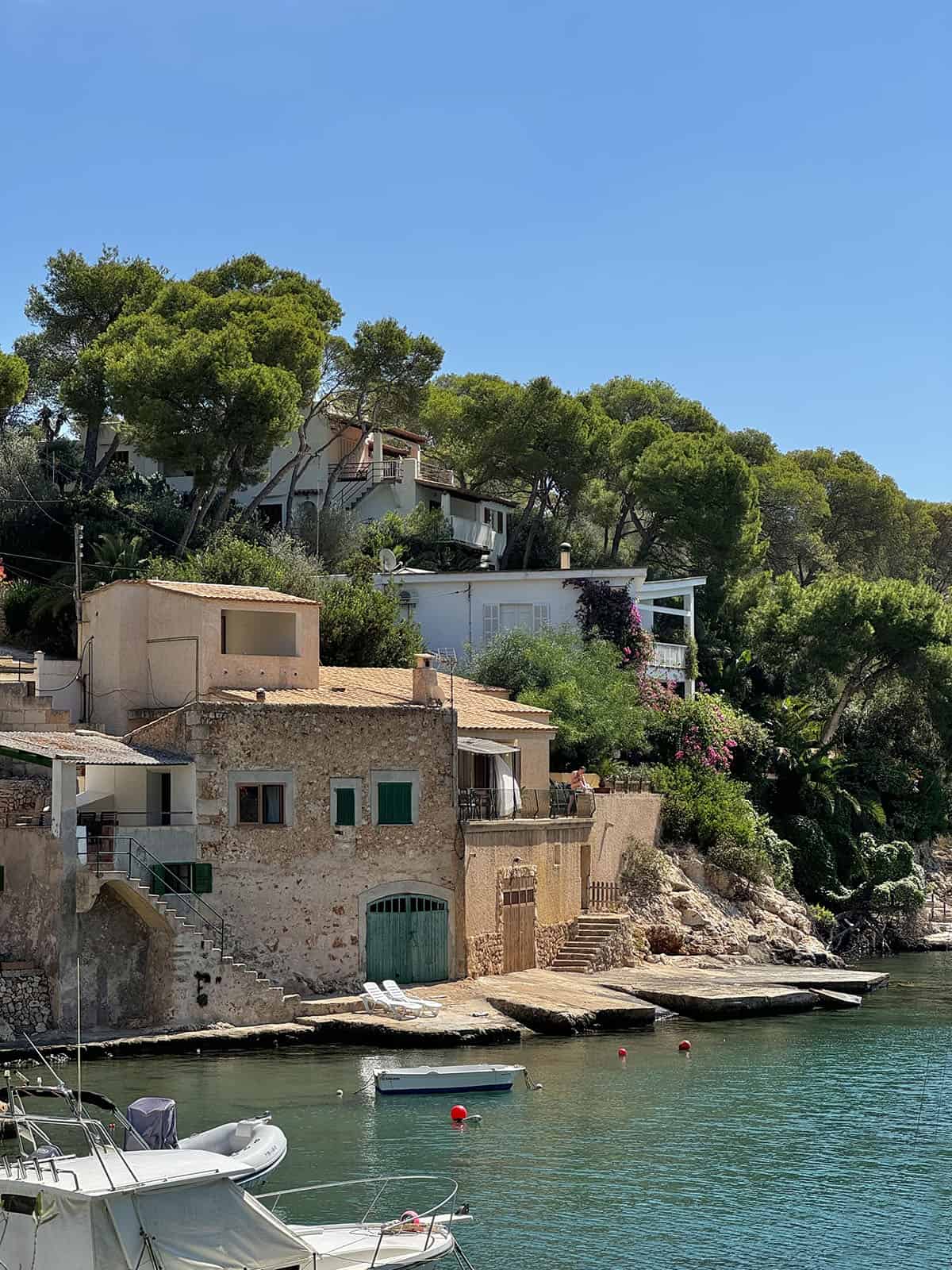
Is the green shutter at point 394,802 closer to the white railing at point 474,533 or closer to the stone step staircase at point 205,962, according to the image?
the stone step staircase at point 205,962

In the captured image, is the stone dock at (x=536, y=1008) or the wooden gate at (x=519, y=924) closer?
the stone dock at (x=536, y=1008)

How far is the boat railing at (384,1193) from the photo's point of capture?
65.7 feet

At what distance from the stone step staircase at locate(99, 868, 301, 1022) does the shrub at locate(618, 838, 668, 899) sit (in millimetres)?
13345

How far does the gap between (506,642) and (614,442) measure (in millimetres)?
18355

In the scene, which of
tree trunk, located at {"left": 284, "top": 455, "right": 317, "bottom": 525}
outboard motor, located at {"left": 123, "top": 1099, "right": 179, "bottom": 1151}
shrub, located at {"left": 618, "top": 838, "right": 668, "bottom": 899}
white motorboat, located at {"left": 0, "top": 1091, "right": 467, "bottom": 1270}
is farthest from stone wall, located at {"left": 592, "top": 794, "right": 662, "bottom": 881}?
white motorboat, located at {"left": 0, "top": 1091, "right": 467, "bottom": 1270}

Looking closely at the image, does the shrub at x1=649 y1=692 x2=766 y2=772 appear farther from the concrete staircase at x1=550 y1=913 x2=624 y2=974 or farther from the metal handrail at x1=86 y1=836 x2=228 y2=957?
the metal handrail at x1=86 y1=836 x2=228 y2=957

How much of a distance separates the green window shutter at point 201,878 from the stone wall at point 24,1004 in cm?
382

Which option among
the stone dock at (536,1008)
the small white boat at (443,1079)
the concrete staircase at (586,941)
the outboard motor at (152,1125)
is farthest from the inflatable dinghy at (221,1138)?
the concrete staircase at (586,941)

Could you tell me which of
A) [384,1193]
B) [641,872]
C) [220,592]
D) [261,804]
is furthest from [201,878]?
[641,872]

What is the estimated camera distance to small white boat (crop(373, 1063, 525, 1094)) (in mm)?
31266

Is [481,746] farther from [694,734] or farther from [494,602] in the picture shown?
[494,602]

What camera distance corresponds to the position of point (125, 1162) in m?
18.2

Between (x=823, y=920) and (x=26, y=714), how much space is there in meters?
25.9

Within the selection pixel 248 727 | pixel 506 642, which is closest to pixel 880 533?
pixel 506 642
